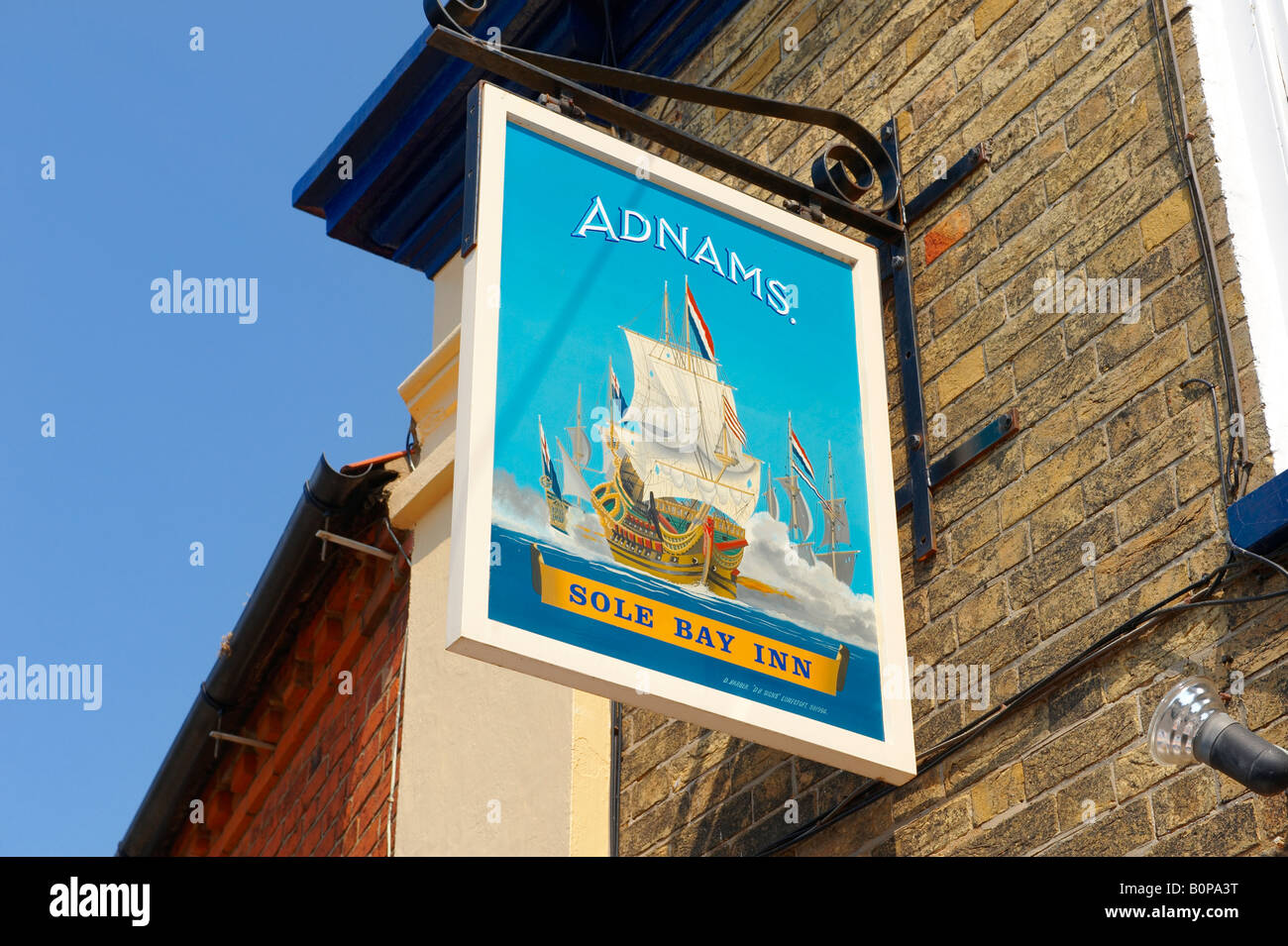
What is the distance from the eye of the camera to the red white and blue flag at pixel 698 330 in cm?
477

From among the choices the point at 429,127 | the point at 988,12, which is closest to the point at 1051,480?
the point at 988,12

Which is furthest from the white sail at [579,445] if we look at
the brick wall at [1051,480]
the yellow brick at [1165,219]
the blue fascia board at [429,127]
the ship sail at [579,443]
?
the blue fascia board at [429,127]

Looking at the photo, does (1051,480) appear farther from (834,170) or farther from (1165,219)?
(834,170)

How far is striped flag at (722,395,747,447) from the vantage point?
4.69m

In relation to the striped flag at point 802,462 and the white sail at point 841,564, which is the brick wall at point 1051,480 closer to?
the white sail at point 841,564

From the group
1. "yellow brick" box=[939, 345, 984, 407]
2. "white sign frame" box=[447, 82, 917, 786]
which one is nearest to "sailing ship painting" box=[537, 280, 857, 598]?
"white sign frame" box=[447, 82, 917, 786]

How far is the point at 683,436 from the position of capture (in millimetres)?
4570

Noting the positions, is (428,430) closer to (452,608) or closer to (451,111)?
(451,111)

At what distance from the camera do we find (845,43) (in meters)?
6.37

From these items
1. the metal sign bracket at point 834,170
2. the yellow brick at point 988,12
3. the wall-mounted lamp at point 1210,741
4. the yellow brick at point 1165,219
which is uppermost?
the yellow brick at point 988,12

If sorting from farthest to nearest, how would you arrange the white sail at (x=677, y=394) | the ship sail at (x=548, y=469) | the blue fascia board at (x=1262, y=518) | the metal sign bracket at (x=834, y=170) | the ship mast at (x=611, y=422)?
the metal sign bracket at (x=834, y=170), the white sail at (x=677, y=394), the ship mast at (x=611, y=422), the ship sail at (x=548, y=469), the blue fascia board at (x=1262, y=518)

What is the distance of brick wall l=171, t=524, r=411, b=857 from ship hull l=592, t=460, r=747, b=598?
403 cm

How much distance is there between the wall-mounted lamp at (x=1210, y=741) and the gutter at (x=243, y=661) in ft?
16.9

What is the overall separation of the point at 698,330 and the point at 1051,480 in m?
1.06
